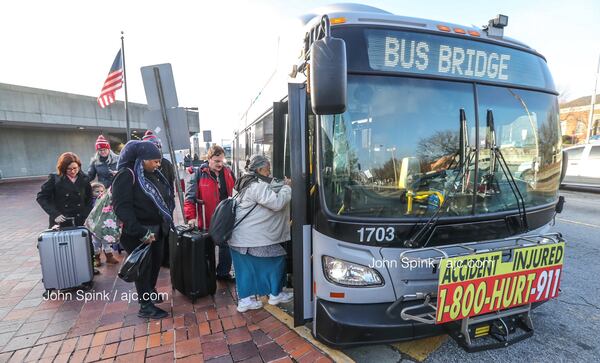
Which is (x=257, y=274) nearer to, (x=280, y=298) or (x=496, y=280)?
(x=280, y=298)

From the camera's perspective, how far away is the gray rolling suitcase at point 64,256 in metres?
3.38

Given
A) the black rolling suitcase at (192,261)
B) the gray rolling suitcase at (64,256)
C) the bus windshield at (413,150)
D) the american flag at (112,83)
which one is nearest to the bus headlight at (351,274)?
the bus windshield at (413,150)

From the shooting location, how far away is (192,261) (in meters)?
3.21

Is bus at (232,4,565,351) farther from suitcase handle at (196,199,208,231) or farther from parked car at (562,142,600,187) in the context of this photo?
parked car at (562,142,600,187)

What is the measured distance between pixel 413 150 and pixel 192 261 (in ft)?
8.14

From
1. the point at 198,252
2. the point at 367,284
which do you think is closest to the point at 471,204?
the point at 367,284

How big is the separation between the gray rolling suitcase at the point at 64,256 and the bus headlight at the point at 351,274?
3036mm

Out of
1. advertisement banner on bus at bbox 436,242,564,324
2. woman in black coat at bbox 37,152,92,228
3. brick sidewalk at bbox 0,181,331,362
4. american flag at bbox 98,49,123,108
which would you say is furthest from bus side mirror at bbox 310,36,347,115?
american flag at bbox 98,49,123,108

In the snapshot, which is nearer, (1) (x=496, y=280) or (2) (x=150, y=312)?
(1) (x=496, y=280)

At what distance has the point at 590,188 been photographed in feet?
37.6

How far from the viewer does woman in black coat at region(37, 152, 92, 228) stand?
3799 mm

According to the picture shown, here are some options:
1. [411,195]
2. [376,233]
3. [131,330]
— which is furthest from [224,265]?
[411,195]

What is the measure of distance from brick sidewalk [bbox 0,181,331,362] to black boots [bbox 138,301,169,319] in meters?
0.06

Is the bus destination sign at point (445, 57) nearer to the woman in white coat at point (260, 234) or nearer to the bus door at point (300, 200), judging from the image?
the bus door at point (300, 200)
